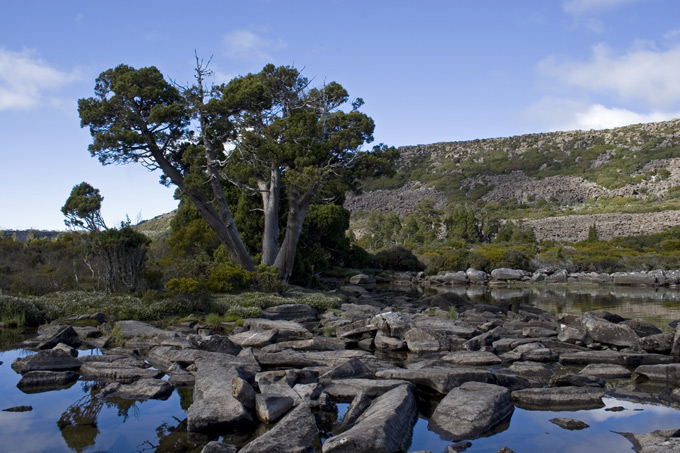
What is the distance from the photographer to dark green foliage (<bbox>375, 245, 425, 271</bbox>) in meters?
38.9

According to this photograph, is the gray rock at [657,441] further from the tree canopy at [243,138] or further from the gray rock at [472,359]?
the tree canopy at [243,138]

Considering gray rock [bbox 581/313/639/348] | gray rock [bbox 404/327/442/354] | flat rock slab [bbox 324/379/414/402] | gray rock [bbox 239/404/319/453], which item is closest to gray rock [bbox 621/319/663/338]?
gray rock [bbox 581/313/639/348]

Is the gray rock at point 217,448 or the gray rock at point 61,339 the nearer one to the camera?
the gray rock at point 217,448

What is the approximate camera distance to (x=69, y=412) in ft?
22.2

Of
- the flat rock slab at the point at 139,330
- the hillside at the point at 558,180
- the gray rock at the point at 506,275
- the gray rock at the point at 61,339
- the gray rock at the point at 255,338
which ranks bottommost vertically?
the gray rock at the point at 506,275

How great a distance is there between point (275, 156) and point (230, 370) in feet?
46.3

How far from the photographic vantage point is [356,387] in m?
7.42

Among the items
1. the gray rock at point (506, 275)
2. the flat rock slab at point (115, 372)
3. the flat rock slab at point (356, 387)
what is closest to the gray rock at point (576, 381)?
the flat rock slab at point (356, 387)

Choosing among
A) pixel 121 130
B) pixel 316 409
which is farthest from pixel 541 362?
pixel 121 130

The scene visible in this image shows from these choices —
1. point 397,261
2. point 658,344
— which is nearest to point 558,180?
point 397,261

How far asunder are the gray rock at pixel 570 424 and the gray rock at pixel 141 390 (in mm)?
4923

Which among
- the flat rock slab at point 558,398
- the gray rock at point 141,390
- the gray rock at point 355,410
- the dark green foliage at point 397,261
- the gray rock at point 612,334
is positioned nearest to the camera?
the gray rock at point 355,410

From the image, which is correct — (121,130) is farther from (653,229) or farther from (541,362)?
(653,229)

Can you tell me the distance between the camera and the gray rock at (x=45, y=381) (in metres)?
7.88
